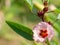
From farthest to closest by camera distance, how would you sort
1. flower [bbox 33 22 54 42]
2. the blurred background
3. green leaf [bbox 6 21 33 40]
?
the blurred background, green leaf [bbox 6 21 33 40], flower [bbox 33 22 54 42]

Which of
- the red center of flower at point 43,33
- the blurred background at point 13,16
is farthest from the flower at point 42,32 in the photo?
the blurred background at point 13,16

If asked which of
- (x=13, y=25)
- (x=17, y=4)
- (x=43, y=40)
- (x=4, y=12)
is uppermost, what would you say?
(x=17, y=4)

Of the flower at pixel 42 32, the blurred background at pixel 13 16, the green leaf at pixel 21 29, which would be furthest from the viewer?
the blurred background at pixel 13 16

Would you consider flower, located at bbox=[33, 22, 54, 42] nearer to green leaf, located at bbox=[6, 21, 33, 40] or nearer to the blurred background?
green leaf, located at bbox=[6, 21, 33, 40]

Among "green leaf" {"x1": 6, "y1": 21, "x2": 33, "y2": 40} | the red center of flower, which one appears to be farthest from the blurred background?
the red center of flower

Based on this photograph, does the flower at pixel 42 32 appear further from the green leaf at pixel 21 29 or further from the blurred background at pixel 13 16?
the blurred background at pixel 13 16

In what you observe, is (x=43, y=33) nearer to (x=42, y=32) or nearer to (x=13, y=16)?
(x=42, y=32)

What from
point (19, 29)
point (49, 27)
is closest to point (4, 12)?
point (19, 29)

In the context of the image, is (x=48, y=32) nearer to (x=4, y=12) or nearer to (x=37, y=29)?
(x=37, y=29)

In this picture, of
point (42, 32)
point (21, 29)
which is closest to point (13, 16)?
point (21, 29)
